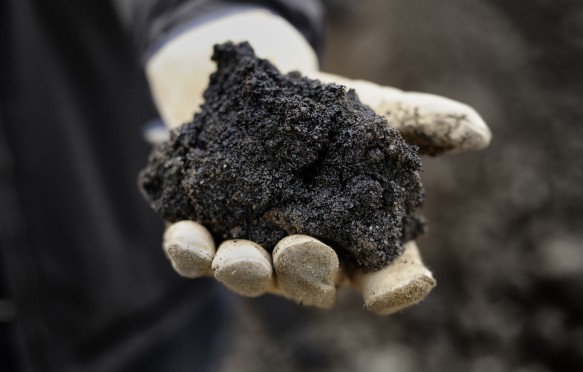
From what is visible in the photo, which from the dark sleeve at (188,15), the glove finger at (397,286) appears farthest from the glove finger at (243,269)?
the dark sleeve at (188,15)

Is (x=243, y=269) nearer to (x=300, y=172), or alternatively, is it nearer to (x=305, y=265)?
(x=305, y=265)

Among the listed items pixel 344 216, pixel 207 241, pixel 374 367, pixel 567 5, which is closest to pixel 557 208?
pixel 567 5

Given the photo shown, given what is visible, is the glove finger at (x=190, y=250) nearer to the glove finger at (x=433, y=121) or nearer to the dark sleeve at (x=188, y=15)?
the glove finger at (x=433, y=121)

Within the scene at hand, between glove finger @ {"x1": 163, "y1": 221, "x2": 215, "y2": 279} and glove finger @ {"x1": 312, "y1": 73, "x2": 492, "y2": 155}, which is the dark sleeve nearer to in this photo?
glove finger @ {"x1": 312, "y1": 73, "x2": 492, "y2": 155}

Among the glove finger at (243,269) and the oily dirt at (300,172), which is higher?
the oily dirt at (300,172)

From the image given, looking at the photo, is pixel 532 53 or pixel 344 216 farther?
pixel 532 53

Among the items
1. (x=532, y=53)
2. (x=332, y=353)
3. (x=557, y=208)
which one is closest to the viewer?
(x=557, y=208)

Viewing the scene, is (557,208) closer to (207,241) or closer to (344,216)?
(344,216)

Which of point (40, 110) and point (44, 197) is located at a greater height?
point (40, 110)
